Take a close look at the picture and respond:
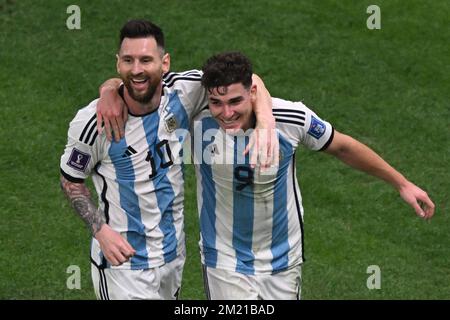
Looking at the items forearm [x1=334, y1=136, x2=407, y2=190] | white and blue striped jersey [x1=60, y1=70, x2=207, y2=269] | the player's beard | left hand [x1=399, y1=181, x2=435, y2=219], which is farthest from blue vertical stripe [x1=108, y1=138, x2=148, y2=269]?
left hand [x1=399, y1=181, x2=435, y2=219]

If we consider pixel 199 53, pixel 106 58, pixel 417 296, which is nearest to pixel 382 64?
pixel 199 53

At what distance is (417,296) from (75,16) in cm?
640

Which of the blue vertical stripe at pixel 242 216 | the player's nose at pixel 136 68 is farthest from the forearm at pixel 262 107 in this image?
the player's nose at pixel 136 68

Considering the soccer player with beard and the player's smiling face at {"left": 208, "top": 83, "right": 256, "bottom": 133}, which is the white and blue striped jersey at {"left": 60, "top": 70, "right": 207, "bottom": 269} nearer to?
the soccer player with beard

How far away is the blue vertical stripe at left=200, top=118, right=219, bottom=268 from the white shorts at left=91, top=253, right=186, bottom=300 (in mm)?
220

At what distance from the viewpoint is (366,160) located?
7.44 m

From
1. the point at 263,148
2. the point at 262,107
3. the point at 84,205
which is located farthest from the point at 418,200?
the point at 84,205

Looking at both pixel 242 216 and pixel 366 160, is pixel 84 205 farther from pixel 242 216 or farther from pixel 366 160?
pixel 366 160

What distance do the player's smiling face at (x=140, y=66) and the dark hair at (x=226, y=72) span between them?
0.32 meters

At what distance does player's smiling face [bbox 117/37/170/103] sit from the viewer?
6871 mm

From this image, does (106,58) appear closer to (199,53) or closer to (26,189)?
(199,53)

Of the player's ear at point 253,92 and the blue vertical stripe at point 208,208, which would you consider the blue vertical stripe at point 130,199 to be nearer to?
the blue vertical stripe at point 208,208

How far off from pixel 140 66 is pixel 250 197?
44.6 inches

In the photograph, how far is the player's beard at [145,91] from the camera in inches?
272
